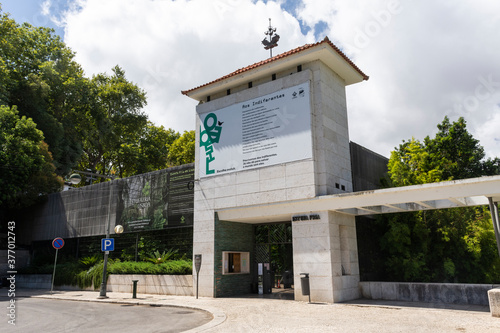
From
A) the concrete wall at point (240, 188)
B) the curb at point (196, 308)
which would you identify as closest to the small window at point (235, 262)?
the concrete wall at point (240, 188)

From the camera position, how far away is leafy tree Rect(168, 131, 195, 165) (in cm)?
4261

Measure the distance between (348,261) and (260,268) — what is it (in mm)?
4815

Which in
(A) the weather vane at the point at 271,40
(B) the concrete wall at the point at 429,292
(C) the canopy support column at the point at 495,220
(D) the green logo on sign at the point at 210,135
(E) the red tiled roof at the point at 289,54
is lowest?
(B) the concrete wall at the point at 429,292

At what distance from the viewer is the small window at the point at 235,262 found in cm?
1736

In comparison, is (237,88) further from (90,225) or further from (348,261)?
(90,225)

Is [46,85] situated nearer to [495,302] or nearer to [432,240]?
[432,240]

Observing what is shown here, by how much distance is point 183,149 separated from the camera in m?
43.7

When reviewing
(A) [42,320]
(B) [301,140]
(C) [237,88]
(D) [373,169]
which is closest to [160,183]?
(C) [237,88]

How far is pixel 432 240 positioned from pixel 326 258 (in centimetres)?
750

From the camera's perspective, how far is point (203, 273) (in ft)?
55.9

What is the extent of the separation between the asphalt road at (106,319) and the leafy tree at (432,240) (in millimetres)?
10308

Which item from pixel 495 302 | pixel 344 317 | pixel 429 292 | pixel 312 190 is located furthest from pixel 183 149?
pixel 495 302

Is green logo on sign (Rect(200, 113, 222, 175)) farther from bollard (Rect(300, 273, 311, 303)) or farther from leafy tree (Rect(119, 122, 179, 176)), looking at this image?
leafy tree (Rect(119, 122, 179, 176))

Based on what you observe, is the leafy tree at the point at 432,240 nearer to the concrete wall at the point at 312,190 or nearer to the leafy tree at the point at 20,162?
the concrete wall at the point at 312,190
